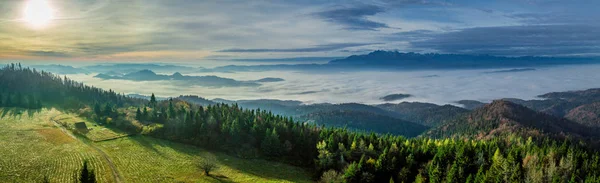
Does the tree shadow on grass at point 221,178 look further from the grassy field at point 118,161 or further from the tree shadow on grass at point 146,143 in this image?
the tree shadow on grass at point 146,143

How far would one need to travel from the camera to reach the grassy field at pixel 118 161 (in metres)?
102

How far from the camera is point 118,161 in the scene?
118 metres

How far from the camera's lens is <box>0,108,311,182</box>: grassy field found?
4018 inches

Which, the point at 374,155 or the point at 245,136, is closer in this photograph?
the point at 374,155

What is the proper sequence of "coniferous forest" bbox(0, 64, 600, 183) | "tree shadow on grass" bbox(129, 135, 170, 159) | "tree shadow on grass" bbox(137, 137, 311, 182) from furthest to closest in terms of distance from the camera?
1. "tree shadow on grass" bbox(129, 135, 170, 159)
2. "tree shadow on grass" bbox(137, 137, 311, 182)
3. "coniferous forest" bbox(0, 64, 600, 183)

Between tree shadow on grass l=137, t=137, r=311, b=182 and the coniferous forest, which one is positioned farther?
tree shadow on grass l=137, t=137, r=311, b=182

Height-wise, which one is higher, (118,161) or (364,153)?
(364,153)

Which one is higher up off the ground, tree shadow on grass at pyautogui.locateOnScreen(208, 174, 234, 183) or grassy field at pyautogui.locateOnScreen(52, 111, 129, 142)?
grassy field at pyautogui.locateOnScreen(52, 111, 129, 142)

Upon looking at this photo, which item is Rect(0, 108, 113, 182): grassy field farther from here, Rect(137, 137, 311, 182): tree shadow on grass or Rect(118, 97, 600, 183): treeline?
Rect(118, 97, 600, 183): treeline

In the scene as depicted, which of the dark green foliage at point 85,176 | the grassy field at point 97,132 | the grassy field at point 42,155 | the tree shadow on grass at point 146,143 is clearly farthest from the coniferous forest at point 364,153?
the dark green foliage at point 85,176

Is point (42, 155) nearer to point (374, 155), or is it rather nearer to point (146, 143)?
point (146, 143)

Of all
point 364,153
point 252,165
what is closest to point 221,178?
point 252,165

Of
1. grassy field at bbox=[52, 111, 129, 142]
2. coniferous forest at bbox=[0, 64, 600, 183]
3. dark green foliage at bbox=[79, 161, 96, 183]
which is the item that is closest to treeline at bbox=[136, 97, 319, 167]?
coniferous forest at bbox=[0, 64, 600, 183]

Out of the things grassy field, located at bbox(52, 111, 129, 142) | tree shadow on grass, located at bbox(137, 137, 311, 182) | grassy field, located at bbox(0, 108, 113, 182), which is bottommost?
tree shadow on grass, located at bbox(137, 137, 311, 182)
